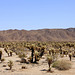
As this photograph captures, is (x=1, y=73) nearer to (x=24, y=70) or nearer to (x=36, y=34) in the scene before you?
(x=24, y=70)

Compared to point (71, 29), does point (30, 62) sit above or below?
below

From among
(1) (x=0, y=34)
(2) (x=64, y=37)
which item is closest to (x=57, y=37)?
(2) (x=64, y=37)

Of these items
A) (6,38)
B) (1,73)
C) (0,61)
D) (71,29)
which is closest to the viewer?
(1,73)

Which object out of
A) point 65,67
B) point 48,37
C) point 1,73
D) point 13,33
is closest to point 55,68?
point 65,67

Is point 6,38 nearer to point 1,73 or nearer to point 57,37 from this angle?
point 57,37

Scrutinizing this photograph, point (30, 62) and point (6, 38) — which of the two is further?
point (6, 38)

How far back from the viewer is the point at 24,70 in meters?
14.8

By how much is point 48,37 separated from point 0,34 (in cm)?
3228

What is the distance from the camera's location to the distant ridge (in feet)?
332

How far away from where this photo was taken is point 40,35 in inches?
4161

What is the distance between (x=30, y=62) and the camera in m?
18.4

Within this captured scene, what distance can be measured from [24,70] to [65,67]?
381 centimetres

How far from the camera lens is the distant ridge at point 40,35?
101 metres

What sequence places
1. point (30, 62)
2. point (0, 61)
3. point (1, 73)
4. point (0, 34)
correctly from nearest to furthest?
point (1, 73)
point (30, 62)
point (0, 61)
point (0, 34)
